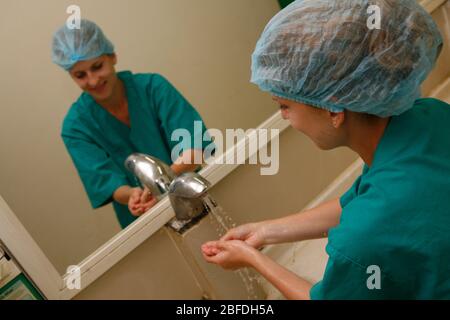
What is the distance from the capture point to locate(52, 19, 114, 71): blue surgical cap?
1.04 m

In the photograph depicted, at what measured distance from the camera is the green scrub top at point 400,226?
1.93ft

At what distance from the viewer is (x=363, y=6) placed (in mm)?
566

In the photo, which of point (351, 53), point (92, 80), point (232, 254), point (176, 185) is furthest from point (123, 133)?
point (351, 53)

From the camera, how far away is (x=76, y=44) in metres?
1.04

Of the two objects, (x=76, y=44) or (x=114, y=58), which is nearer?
(x=76, y=44)

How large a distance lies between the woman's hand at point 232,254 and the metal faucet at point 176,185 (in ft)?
0.31

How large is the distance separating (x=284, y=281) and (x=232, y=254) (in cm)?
15

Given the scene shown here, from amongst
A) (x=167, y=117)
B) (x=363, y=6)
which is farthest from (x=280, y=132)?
(x=363, y=6)

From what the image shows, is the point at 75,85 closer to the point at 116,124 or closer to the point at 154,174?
the point at 116,124

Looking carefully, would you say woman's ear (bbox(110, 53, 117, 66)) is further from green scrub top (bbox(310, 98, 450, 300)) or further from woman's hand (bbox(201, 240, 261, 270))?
green scrub top (bbox(310, 98, 450, 300))

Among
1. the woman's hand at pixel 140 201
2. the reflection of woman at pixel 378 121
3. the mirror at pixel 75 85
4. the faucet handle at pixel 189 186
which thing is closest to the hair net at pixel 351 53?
the reflection of woman at pixel 378 121

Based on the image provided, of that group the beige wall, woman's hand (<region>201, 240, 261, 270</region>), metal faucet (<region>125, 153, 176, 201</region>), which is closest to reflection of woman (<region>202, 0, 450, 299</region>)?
woman's hand (<region>201, 240, 261, 270</region>)

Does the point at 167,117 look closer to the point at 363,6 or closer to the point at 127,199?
the point at 127,199
